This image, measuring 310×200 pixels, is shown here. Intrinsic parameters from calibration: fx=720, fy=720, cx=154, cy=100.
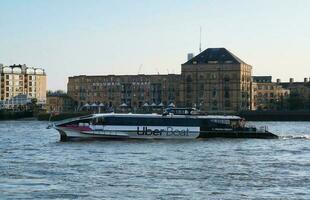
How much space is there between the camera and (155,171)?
52.7m

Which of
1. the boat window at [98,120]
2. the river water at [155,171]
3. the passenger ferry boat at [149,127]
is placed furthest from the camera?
the boat window at [98,120]

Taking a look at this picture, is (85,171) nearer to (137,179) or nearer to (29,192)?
(137,179)

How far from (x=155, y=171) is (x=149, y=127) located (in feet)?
121

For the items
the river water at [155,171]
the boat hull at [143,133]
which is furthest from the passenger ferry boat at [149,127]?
the river water at [155,171]

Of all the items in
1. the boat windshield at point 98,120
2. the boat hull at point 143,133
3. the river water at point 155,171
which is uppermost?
the boat windshield at point 98,120

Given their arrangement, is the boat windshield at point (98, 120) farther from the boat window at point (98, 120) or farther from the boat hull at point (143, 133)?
the boat hull at point (143, 133)

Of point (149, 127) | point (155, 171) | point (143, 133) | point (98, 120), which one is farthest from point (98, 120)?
point (155, 171)

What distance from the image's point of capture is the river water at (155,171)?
4194cm

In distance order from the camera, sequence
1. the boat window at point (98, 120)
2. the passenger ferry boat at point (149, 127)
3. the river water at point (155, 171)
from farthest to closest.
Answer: the boat window at point (98, 120), the passenger ferry boat at point (149, 127), the river water at point (155, 171)

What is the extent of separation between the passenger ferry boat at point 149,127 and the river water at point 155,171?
663 centimetres

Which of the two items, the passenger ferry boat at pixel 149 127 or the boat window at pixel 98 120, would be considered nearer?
the passenger ferry boat at pixel 149 127

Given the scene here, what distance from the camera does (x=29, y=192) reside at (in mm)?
41875

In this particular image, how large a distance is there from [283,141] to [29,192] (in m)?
53.6

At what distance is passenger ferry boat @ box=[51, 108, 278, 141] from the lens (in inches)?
3484
